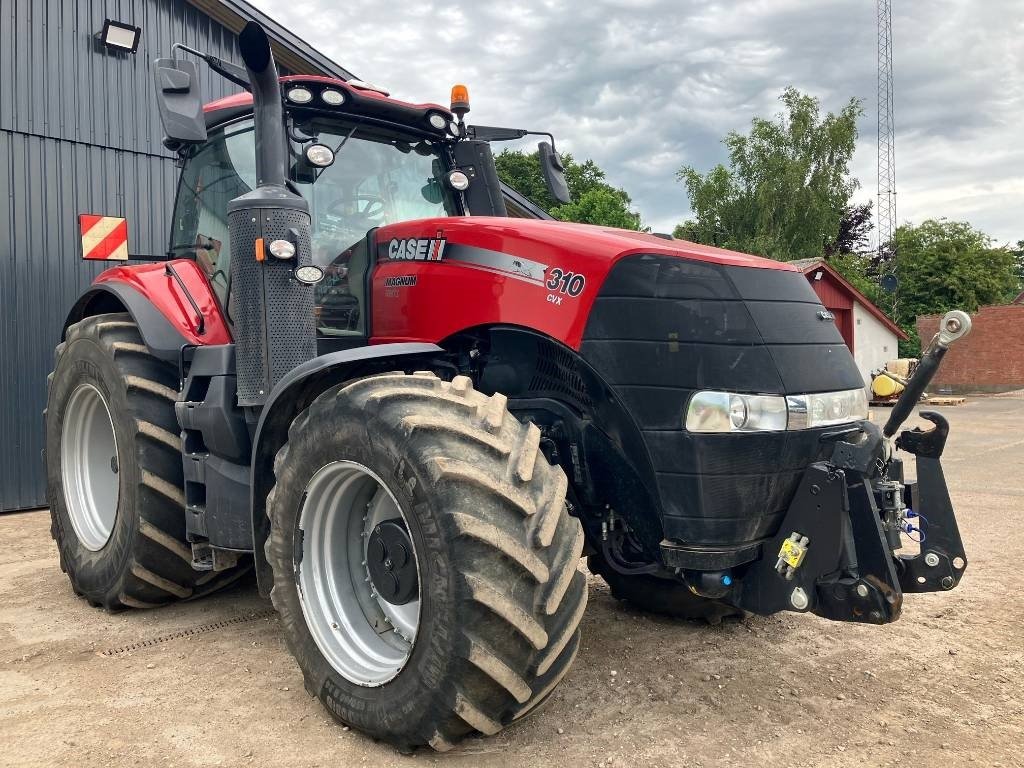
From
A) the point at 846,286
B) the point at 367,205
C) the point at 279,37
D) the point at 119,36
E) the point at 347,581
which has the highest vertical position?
the point at 279,37

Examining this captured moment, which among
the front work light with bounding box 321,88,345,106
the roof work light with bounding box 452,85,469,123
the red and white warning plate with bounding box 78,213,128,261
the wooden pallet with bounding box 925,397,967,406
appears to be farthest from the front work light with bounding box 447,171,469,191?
the wooden pallet with bounding box 925,397,967,406

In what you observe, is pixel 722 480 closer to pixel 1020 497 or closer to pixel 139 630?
pixel 139 630

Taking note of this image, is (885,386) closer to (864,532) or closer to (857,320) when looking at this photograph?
(864,532)

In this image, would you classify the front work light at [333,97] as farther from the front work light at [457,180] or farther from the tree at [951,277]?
the tree at [951,277]

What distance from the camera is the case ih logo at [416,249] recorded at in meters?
3.31

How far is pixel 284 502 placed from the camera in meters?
3.00

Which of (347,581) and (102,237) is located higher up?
(102,237)

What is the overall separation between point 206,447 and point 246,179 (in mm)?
1294

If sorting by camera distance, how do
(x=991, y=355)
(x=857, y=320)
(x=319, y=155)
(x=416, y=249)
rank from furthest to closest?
(x=991, y=355), (x=857, y=320), (x=319, y=155), (x=416, y=249)

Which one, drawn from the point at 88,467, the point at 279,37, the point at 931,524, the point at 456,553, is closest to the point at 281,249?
the point at 456,553

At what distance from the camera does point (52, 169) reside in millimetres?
7027

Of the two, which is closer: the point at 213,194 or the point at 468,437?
the point at 468,437

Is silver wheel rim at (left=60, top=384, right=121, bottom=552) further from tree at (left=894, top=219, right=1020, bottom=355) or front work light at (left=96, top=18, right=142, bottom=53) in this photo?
tree at (left=894, top=219, right=1020, bottom=355)

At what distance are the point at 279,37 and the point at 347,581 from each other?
6641mm
